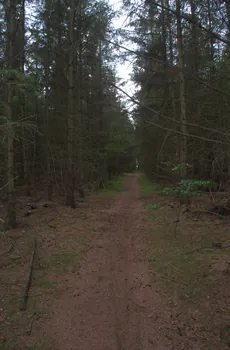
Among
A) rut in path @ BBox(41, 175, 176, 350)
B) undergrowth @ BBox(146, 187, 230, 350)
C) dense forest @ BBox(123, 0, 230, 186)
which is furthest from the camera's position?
undergrowth @ BBox(146, 187, 230, 350)

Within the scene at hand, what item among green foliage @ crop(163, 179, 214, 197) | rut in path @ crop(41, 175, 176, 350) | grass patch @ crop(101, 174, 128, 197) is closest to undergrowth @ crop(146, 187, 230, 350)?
rut in path @ crop(41, 175, 176, 350)

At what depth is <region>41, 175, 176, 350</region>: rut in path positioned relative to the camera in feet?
10.7

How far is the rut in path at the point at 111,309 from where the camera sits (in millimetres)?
3273

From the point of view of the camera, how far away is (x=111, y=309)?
3982 mm

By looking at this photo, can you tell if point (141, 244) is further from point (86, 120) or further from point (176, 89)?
point (86, 120)

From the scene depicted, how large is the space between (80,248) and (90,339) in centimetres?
364

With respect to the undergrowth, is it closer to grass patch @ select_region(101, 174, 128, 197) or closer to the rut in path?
the rut in path

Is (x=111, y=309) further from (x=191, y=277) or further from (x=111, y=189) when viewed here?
(x=111, y=189)

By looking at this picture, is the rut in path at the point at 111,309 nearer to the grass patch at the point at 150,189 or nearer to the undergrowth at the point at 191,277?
the undergrowth at the point at 191,277

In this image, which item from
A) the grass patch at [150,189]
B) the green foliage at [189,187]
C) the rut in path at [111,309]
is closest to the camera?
the rut in path at [111,309]

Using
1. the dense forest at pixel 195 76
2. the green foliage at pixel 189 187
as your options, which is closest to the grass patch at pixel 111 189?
the dense forest at pixel 195 76

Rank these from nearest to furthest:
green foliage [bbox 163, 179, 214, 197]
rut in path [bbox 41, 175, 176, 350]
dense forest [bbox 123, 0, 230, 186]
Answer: dense forest [bbox 123, 0, 230, 186]
rut in path [bbox 41, 175, 176, 350]
green foliage [bbox 163, 179, 214, 197]

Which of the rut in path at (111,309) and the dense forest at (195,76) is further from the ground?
the dense forest at (195,76)

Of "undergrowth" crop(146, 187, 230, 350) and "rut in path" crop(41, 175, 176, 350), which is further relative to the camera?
"undergrowth" crop(146, 187, 230, 350)
